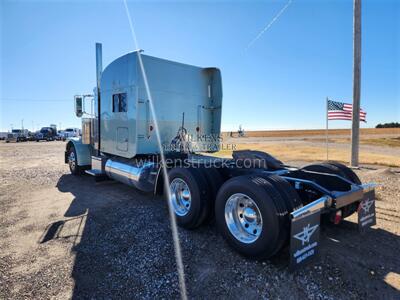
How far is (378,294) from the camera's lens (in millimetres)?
2619

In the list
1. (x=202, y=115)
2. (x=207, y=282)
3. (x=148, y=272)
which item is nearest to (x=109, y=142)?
(x=202, y=115)

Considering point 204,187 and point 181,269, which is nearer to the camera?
point 181,269

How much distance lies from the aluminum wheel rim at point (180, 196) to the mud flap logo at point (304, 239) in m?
1.96

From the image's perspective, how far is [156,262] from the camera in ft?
10.8

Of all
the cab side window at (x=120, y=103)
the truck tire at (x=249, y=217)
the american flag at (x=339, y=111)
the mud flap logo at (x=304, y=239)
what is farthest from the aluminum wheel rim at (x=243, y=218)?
the american flag at (x=339, y=111)

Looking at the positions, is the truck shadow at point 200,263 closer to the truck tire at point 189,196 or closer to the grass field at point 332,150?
the truck tire at point 189,196

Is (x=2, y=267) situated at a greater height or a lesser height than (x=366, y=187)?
lesser

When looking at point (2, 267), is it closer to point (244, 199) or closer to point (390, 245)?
point (244, 199)

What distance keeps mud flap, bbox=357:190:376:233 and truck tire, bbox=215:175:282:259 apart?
136 cm

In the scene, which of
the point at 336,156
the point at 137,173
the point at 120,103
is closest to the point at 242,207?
the point at 137,173

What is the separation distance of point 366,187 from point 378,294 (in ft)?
4.76

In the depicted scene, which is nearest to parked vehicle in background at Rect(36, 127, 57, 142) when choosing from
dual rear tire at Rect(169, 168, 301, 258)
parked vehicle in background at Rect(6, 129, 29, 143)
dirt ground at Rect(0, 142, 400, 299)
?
parked vehicle in background at Rect(6, 129, 29, 143)

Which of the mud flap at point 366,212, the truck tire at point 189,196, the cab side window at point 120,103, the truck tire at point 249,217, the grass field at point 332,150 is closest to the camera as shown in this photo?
the truck tire at point 249,217

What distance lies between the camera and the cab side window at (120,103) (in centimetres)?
627
